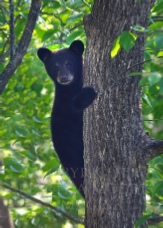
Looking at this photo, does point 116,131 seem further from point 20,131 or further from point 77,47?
point 77,47

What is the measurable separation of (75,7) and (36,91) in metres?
1.98

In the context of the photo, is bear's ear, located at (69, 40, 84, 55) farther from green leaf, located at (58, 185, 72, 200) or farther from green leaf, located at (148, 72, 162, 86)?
green leaf, located at (148, 72, 162, 86)

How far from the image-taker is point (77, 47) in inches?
262

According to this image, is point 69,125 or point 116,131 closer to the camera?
point 116,131

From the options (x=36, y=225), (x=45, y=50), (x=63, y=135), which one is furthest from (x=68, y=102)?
(x=36, y=225)

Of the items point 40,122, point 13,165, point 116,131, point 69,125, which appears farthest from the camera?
point 40,122

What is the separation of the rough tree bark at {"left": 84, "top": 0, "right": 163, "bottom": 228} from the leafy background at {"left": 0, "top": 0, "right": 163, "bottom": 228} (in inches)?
6.9

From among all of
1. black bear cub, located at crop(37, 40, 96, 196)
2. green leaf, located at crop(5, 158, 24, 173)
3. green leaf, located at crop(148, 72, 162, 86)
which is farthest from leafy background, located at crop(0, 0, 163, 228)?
green leaf, located at crop(148, 72, 162, 86)

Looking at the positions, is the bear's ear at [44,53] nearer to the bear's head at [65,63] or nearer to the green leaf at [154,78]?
the bear's head at [65,63]

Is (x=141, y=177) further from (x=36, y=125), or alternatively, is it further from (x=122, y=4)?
(x=36, y=125)

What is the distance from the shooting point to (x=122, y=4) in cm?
403

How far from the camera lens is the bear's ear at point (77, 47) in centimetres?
652

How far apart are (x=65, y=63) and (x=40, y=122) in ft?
2.49

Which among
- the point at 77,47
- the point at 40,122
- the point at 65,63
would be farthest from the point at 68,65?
the point at 40,122
